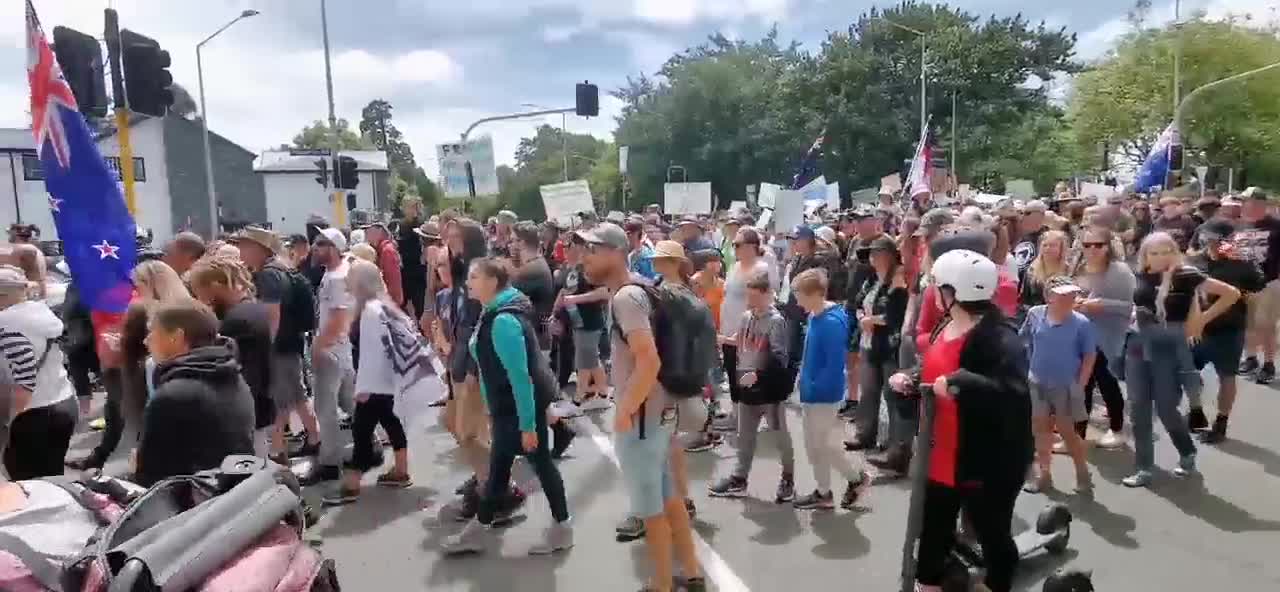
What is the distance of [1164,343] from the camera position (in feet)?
20.2

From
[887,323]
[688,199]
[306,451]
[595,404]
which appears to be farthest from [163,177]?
[887,323]

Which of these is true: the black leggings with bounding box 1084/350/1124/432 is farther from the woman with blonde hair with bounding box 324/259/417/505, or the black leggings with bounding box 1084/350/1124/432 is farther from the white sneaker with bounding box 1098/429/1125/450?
the woman with blonde hair with bounding box 324/259/417/505

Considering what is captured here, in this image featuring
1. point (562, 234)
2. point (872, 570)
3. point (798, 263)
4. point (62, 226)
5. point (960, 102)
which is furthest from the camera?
point (960, 102)

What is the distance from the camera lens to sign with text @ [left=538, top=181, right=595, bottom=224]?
14.1 metres

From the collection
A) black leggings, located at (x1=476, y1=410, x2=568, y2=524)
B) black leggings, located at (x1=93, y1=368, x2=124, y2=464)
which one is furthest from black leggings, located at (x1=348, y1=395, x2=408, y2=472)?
black leggings, located at (x1=93, y1=368, x2=124, y2=464)

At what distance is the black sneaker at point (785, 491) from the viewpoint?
6160 mm

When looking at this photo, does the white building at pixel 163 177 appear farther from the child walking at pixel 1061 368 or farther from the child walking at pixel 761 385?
the child walking at pixel 1061 368

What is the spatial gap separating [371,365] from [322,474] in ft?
4.42

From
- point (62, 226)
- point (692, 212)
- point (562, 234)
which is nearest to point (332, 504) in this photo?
point (62, 226)

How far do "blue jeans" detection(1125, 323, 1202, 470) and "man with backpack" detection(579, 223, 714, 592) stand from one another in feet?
11.2

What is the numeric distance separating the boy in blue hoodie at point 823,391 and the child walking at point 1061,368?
1185 millimetres

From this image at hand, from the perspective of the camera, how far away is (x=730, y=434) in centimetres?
802

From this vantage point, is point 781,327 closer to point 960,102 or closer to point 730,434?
point 730,434

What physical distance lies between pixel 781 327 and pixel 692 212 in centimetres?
1255
